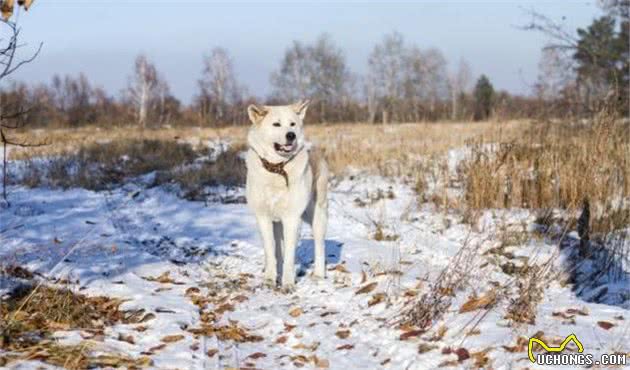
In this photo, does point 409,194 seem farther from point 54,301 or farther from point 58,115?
point 58,115

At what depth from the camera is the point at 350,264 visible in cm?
653

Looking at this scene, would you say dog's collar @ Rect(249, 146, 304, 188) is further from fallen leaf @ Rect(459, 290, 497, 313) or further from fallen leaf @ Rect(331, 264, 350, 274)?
fallen leaf @ Rect(459, 290, 497, 313)

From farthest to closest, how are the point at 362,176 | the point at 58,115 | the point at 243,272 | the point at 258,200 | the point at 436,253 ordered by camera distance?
1. the point at 58,115
2. the point at 362,176
3. the point at 436,253
4. the point at 243,272
5. the point at 258,200

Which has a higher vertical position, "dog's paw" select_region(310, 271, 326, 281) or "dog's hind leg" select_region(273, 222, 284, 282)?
"dog's hind leg" select_region(273, 222, 284, 282)

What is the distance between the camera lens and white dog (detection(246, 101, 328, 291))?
5.73 meters

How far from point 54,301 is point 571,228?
5.92m

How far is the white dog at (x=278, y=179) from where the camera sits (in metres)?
5.73

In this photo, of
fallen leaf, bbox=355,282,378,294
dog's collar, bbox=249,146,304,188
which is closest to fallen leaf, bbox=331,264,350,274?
fallen leaf, bbox=355,282,378,294

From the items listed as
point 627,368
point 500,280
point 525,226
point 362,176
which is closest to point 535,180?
point 525,226

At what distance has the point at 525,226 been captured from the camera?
25.2ft

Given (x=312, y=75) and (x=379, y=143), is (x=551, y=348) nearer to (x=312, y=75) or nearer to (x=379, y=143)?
(x=379, y=143)

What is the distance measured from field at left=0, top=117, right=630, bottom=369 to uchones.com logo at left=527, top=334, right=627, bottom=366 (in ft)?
0.29

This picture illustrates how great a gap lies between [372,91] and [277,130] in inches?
2175

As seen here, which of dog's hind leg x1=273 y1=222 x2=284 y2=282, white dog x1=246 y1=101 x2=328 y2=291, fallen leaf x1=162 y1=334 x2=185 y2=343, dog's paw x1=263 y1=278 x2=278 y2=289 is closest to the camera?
fallen leaf x1=162 y1=334 x2=185 y2=343
